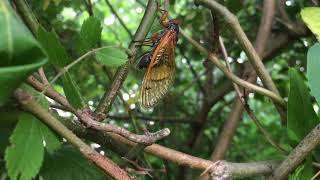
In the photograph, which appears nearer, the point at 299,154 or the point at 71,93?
the point at 71,93

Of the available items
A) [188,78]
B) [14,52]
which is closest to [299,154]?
[14,52]

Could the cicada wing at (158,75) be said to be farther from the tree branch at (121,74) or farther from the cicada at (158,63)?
the tree branch at (121,74)

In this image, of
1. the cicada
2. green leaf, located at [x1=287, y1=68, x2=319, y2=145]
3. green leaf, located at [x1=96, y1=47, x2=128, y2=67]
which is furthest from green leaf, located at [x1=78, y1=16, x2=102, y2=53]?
green leaf, located at [x1=287, y1=68, x2=319, y2=145]

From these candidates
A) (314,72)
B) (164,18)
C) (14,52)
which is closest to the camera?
(14,52)

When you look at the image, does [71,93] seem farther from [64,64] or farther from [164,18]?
[164,18]

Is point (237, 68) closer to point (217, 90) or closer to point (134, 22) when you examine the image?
point (217, 90)

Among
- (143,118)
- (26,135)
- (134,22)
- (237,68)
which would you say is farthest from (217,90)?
(134,22)

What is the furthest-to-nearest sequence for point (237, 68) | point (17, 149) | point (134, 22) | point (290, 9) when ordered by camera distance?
point (134, 22) < point (237, 68) < point (290, 9) < point (17, 149)
